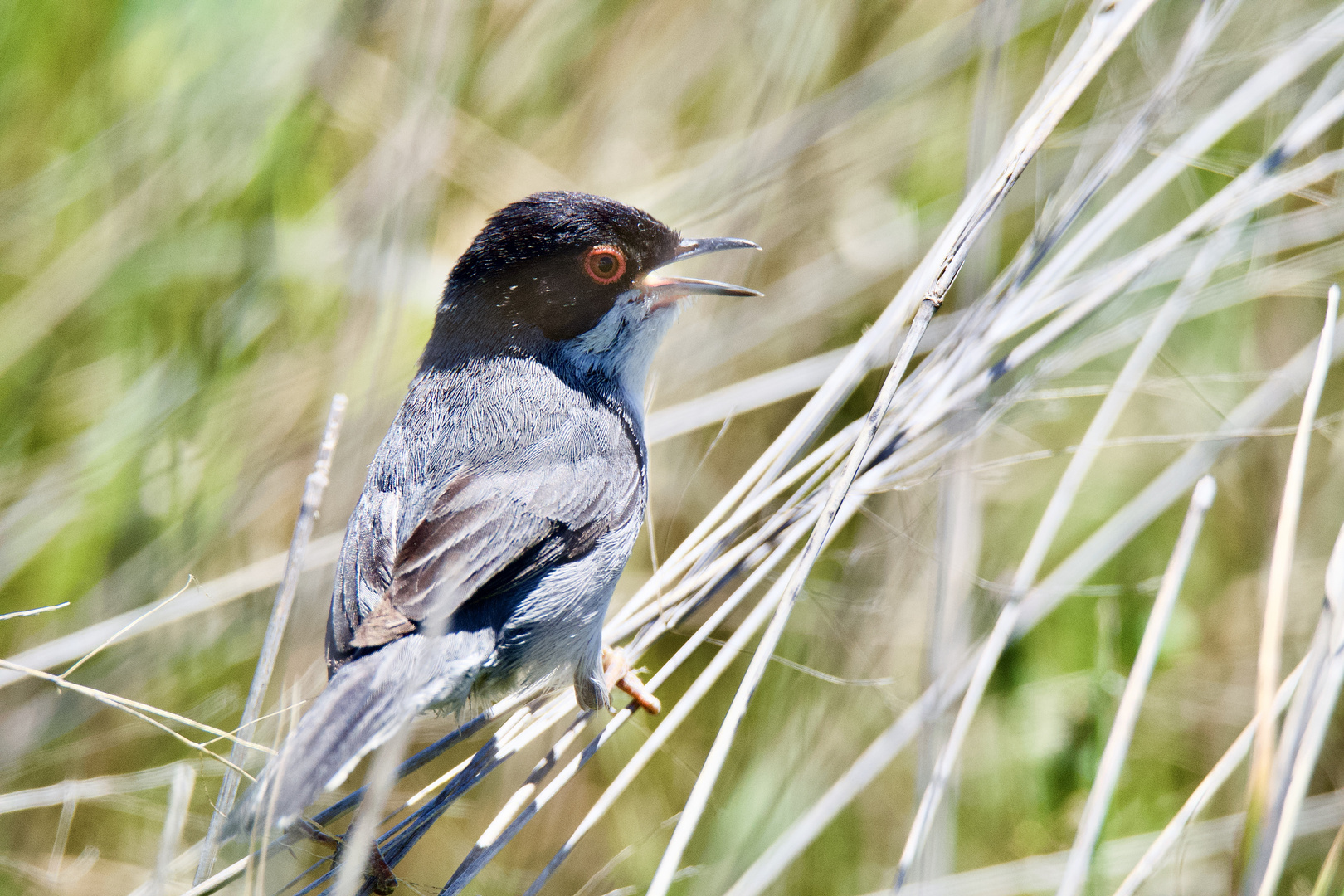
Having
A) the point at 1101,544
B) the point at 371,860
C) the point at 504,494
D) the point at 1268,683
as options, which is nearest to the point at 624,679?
the point at 504,494

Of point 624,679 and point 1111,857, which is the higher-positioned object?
point 624,679

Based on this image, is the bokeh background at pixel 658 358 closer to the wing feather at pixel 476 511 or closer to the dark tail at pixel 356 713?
the wing feather at pixel 476 511

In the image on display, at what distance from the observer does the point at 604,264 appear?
315 centimetres

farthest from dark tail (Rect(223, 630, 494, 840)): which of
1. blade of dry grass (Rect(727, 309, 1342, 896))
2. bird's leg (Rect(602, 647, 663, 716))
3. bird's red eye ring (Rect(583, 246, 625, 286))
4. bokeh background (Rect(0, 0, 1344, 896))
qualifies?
bird's red eye ring (Rect(583, 246, 625, 286))

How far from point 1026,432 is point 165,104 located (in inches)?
142

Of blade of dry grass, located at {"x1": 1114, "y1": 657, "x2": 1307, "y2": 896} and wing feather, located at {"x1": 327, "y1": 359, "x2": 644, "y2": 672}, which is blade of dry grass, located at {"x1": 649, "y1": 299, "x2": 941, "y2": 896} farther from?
blade of dry grass, located at {"x1": 1114, "y1": 657, "x2": 1307, "y2": 896}

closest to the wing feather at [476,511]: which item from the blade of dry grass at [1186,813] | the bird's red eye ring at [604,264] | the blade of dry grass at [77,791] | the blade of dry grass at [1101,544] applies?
the bird's red eye ring at [604,264]

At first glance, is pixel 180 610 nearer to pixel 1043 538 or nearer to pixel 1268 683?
pixel 1043 538

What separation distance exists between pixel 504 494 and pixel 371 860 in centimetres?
99

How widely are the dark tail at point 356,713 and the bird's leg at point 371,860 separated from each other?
16.2 inches

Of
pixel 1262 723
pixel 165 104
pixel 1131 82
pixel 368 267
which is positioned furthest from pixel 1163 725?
pixel 165 104

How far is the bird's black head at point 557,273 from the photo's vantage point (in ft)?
10.0

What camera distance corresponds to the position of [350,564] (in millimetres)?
2520

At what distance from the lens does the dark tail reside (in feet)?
6.01
